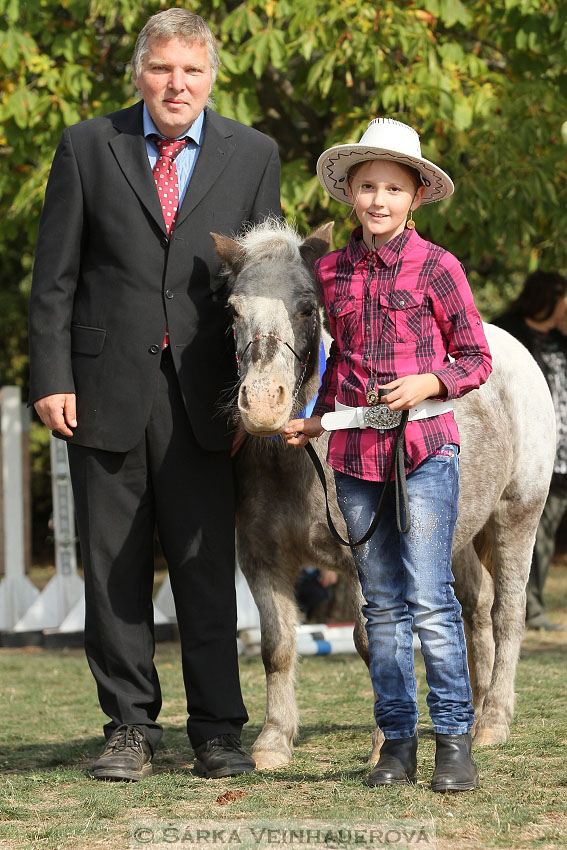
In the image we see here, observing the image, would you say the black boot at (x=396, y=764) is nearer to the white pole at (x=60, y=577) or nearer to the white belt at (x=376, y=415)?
the white belt at (x=376, y=415)

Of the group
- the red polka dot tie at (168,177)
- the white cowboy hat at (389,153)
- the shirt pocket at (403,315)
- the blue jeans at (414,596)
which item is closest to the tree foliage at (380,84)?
the red polka dot tie at (168,177)

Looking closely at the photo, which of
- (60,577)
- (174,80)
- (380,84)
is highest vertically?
(380,84)

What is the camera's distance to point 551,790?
11.9ft

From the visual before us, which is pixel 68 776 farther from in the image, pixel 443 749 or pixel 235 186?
pixel 235 186

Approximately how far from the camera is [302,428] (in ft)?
12.2

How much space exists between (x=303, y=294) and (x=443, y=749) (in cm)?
160

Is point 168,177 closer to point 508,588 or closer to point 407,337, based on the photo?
point 407,337

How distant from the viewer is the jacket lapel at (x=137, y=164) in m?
4.13

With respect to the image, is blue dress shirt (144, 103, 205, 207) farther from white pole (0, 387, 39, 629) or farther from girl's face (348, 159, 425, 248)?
white pole (0, 387, 39, 629)

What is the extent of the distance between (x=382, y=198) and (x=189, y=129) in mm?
989

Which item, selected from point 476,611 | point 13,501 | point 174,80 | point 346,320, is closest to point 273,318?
point 346,320

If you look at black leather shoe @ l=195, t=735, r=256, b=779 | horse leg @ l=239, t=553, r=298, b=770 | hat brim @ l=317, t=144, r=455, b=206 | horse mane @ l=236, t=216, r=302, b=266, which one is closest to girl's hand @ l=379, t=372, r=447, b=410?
hat brim @ l=317, t=144, r=455, b=206

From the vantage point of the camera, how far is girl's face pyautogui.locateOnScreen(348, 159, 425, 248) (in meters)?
3.65

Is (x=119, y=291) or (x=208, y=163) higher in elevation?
(x=208, y=163)
